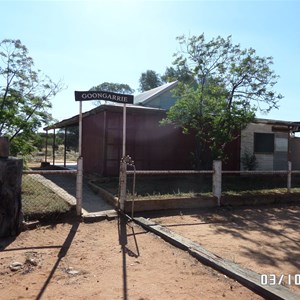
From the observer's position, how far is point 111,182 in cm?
1177

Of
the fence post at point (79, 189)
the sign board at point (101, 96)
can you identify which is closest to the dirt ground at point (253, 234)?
the fence post at point (79, 189)

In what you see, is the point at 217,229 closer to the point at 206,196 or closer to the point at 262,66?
the point at 206,196

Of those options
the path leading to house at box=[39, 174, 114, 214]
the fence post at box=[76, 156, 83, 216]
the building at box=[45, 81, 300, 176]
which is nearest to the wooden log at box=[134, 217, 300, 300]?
the fence post at box=[76, 156, 83, 216]

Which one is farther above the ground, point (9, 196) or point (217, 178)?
point (217, 178)

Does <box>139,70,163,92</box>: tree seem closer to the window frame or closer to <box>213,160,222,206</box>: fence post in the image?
the window frame

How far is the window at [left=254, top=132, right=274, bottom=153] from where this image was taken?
16.4 meters

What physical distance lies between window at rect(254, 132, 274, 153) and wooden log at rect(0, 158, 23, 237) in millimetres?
12568

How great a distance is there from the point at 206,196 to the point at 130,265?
476 cm
